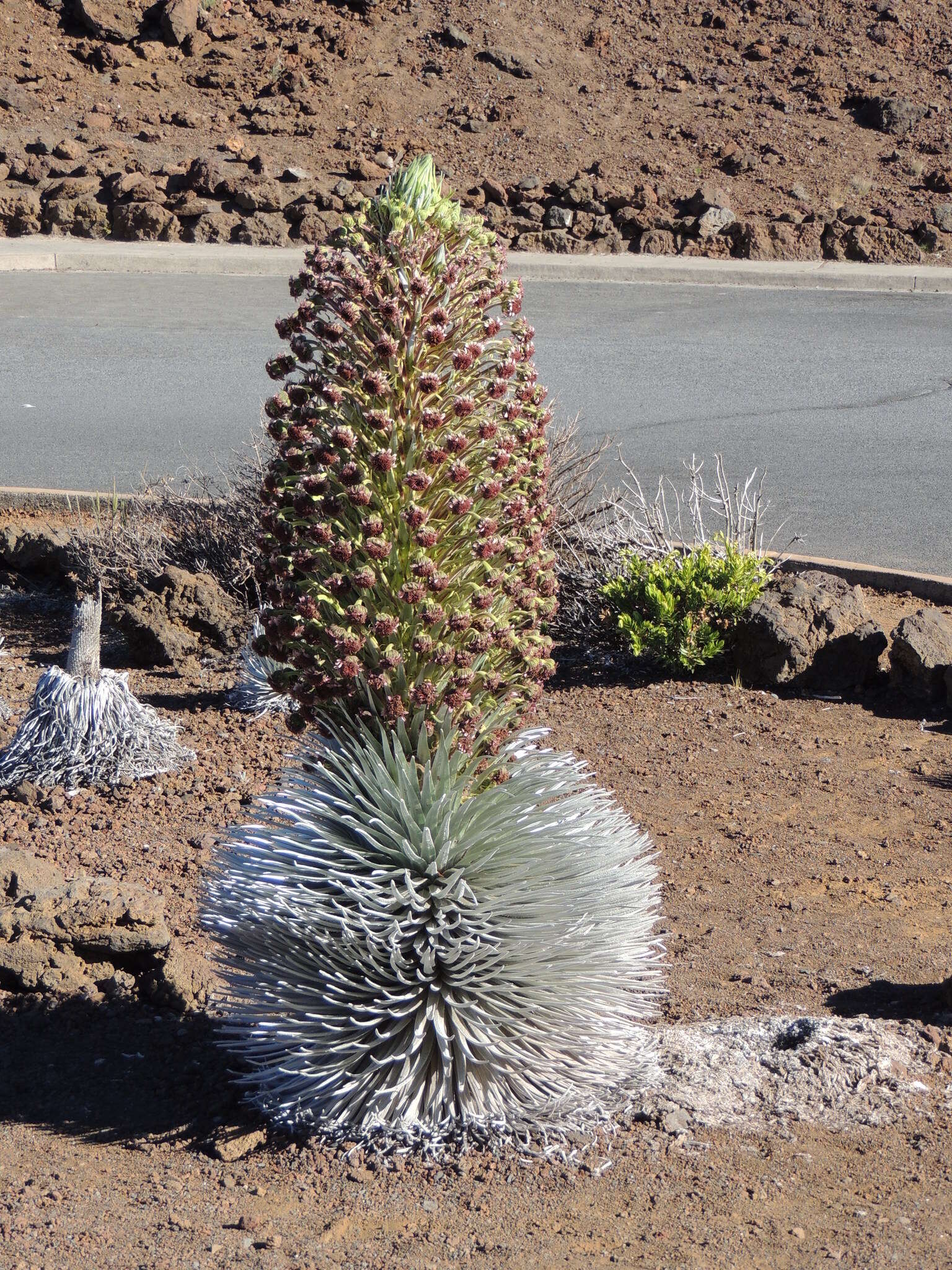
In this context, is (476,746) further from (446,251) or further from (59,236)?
(59,236)

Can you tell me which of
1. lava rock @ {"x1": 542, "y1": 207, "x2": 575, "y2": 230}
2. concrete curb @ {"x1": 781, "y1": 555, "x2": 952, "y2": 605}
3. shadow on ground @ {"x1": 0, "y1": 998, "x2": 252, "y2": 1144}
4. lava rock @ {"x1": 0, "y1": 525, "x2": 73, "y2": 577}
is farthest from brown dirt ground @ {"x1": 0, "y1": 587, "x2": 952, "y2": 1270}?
lava rock @ {"x1": 542, "y1": 207, "x2": 575, "y2": 230}

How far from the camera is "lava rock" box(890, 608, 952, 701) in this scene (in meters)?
5.00

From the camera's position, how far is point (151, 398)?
937 centimetres

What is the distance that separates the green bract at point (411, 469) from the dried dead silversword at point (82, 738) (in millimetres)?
2010

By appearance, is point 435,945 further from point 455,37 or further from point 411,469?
point 455,37

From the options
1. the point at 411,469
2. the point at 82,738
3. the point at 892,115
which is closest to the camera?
→ the point at 411,469

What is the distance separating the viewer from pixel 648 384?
9.96 m

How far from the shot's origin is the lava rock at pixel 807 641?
515cm

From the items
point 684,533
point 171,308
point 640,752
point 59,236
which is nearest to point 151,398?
point 171,308

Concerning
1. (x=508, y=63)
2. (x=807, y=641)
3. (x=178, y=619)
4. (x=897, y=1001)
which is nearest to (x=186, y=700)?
(x=178, y=619)

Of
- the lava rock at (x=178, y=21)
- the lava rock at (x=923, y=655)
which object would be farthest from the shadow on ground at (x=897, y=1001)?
the lava rock at (x=178, y=21)

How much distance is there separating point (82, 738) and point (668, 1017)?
84.8 inches

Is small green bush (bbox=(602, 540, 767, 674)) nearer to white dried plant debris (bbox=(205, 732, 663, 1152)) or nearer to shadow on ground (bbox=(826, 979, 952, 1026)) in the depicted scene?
shadow on ground (bbox=(826, 979, 952, 1026))

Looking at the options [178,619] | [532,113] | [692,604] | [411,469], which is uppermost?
[532,113]
